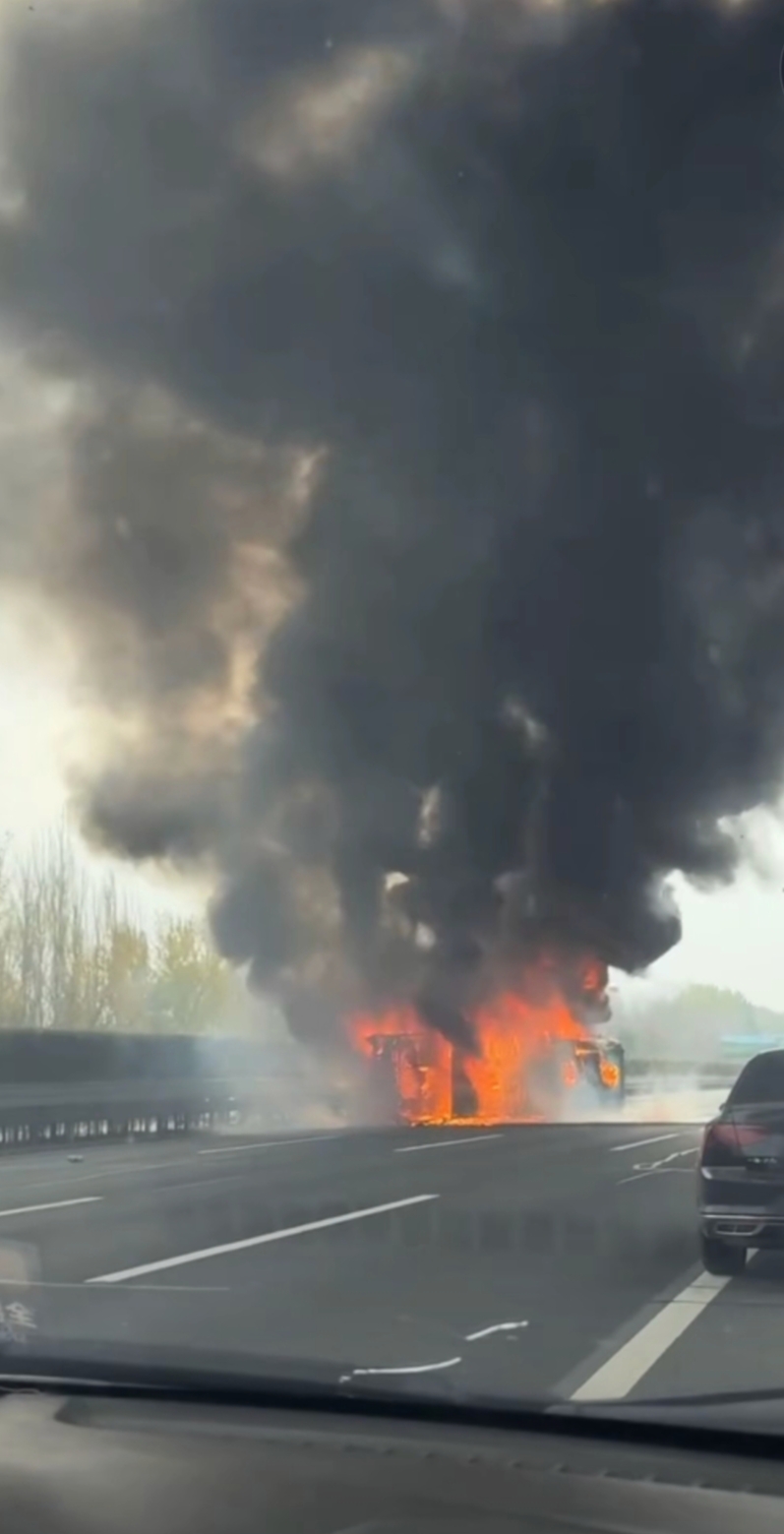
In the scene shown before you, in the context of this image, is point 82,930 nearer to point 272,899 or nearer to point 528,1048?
point 272,899

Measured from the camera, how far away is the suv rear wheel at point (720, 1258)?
9.12 meters

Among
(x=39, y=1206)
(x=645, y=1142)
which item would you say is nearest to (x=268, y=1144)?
(x=645, y=1142)

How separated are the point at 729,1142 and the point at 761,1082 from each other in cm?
47

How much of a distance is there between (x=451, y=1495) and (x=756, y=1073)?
6728 millimetres

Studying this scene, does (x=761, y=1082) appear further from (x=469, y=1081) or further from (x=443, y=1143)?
(x=469, y=1081)

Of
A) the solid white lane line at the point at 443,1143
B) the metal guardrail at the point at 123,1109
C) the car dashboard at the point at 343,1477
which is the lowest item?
the car dashboard at the point at 343,1477

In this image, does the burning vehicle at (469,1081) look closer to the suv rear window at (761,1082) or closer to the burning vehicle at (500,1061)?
the burning vehicle at (500,1061)

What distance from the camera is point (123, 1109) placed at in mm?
23344

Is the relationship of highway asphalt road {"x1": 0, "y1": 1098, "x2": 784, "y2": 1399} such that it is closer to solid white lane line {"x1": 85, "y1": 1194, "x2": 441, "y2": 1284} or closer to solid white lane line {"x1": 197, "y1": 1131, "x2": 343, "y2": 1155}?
solid white lane line {"x1": 85, "y1": 1194, "x2": 441, "y2": 1284}

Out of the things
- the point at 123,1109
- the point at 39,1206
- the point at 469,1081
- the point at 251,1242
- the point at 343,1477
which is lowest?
the point at 343,1477

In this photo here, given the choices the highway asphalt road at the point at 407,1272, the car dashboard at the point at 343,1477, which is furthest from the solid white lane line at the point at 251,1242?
the car dashboard at the point at 343,1477

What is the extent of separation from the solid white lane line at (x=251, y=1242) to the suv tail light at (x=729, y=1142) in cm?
278

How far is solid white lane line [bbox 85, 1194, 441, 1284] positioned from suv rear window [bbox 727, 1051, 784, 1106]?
2.99 meters

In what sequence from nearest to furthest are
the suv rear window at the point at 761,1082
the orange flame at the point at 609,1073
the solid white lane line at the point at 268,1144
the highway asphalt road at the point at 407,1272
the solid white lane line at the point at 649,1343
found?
1. the solid white lane line at the point at 649,1343
2. the highway asphalt road at the point at 407,1272
3. the suv rear window at the point at 761,1082
4. the solid white lane line at the point at 268,1144
5. the orange flame at the point at 609,1073
